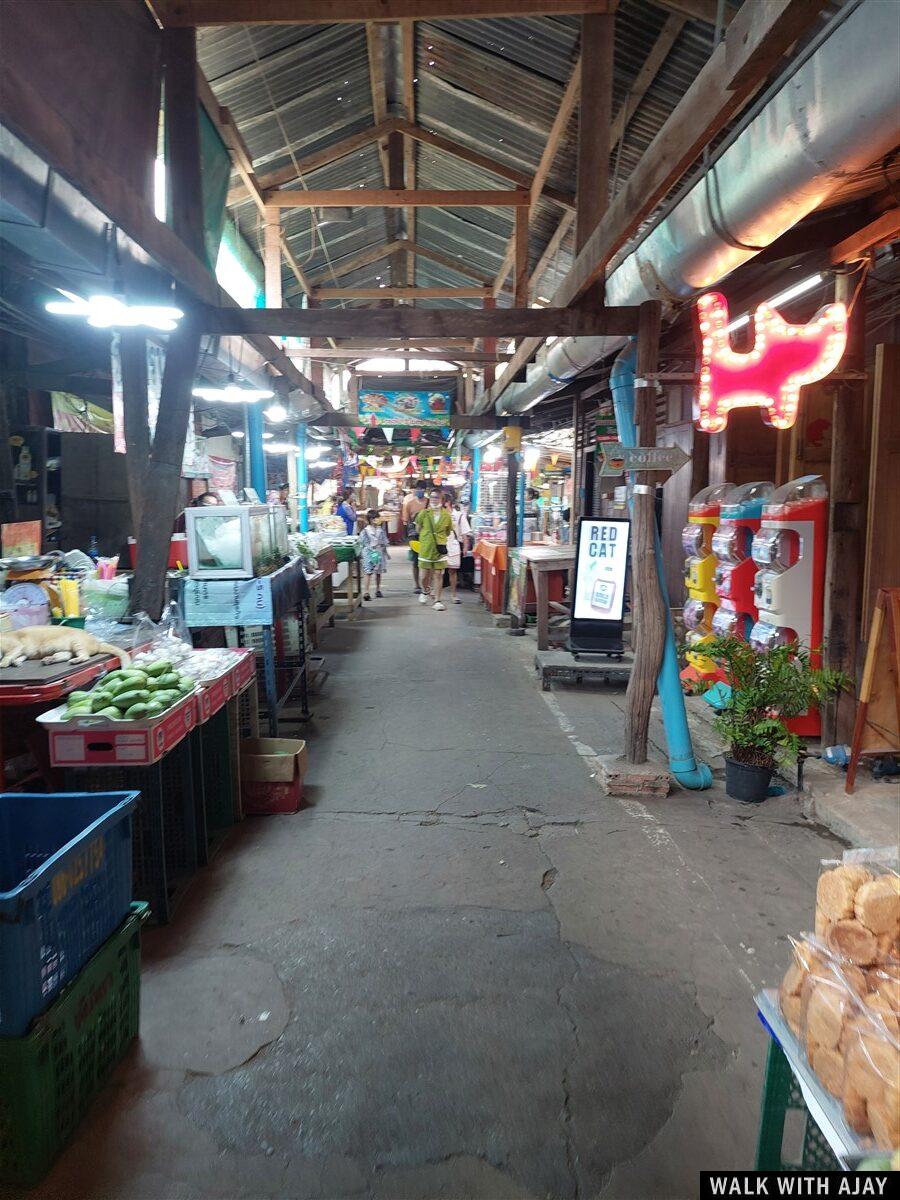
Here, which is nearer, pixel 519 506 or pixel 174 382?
pixel 174 382

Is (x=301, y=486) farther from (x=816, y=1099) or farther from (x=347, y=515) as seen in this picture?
(x=816, y=1099)

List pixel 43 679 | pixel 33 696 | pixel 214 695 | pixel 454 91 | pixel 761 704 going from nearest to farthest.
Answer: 1. pixel 33 696
2. pixel 43 679
3. pixel 214 695
4. pixel 761 704
5. pixel 454 91

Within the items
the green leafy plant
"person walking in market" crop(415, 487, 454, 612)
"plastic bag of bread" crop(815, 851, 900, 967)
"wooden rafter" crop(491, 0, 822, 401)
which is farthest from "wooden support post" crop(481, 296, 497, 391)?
"plastic bag of bread" crop(815, 851, 900, 967)

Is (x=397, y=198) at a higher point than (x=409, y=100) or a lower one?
lower

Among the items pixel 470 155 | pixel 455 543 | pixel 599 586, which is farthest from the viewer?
pixel 455 543

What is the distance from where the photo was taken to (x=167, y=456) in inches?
214

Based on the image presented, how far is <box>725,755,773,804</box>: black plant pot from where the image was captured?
5.21m

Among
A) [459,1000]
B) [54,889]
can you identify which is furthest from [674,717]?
[54,889]

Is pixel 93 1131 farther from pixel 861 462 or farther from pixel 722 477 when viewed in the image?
pixel 722 477

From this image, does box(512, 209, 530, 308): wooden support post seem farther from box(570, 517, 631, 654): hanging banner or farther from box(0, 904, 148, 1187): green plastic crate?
box(0, 904, 148, 1187): green plastic crate

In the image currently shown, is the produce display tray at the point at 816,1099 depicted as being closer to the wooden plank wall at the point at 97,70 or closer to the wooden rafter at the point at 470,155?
the wooden plank wall at the point at 97,70

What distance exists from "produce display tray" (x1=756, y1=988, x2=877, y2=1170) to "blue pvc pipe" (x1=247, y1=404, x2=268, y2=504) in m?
10.6

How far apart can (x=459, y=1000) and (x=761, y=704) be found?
10.2 ft

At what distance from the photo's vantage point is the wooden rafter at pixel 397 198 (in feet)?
30.2
